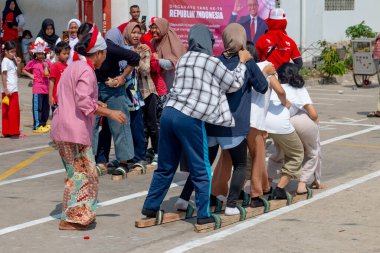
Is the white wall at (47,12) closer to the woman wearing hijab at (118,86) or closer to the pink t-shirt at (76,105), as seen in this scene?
the woman wearing hijab at (118,86)

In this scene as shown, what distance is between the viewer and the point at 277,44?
12297 millimetres

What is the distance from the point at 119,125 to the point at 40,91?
493 cm

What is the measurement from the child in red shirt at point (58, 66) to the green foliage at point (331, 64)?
11.0m

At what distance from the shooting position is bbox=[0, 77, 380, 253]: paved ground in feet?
25.6

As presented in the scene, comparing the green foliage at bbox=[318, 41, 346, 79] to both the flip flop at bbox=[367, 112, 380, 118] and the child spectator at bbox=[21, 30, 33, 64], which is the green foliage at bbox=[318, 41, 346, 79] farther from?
the child spectator at bbox=[21, 30, 33, 64]

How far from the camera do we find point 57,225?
8.61 meters

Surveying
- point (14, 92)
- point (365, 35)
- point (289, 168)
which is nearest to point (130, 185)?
point (289, 168)

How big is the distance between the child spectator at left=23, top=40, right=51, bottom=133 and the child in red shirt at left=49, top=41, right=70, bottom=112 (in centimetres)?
108

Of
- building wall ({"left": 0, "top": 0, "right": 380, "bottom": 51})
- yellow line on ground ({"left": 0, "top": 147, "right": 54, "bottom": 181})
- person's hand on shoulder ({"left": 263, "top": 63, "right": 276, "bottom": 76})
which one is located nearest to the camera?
person's hand on shoulder ({"left": 263, "top": 63, "right": 276, "bottom": 76})

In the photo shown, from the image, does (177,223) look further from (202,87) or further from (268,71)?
(268,71)

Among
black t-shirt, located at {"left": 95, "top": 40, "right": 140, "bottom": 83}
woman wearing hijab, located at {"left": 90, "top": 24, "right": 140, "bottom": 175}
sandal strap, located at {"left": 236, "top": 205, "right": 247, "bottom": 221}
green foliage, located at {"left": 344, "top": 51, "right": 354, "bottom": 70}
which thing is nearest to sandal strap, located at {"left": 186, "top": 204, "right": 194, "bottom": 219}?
sandal strap, located at {"left": 236, "top": 205, "right": 247, "bottom": 221}

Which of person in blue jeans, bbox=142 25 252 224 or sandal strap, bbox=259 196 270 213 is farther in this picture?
sandal strap, bbox=259 196 270 213

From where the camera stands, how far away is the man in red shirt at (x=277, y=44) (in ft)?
40.3

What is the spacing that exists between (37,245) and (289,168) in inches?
111
